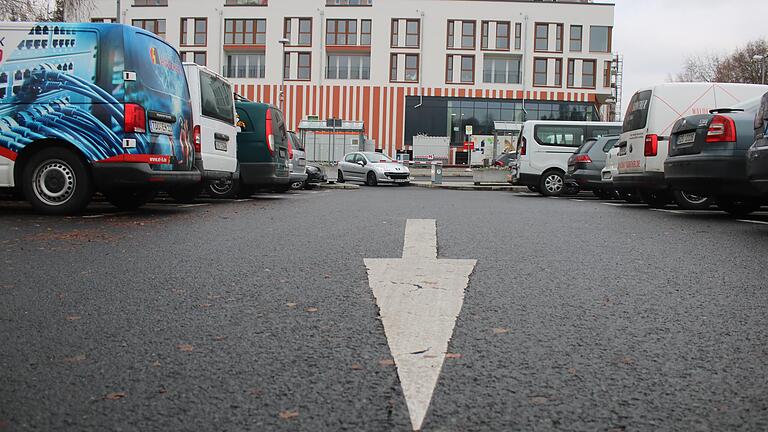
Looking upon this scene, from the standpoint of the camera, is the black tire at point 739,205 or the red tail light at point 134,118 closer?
the red tail light at point 134,118

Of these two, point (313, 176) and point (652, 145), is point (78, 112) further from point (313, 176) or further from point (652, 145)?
point (313, 176)

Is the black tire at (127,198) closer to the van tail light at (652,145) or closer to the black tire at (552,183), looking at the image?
the van tail light at (652,145)

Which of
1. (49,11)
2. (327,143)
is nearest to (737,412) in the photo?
(49,11)

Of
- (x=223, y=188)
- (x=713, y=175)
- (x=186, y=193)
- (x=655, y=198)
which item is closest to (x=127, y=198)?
(x=186, y=193)

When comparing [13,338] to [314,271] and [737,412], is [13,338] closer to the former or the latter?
[314,271]

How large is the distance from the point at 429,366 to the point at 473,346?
36 centimetres

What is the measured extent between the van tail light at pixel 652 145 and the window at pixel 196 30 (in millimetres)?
53044

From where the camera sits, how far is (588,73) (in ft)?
193

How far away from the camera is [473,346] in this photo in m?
Answer: 3.05

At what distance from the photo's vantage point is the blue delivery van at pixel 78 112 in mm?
8617

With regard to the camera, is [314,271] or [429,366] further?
[314,271]

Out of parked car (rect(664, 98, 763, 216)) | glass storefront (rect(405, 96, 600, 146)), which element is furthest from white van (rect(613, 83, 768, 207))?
glass storefront (rect(405, 96, 600, 146))

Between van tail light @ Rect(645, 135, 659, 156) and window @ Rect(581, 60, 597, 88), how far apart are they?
162 feet

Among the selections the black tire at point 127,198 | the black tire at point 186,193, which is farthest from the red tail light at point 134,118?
the black tire at point 186,193
